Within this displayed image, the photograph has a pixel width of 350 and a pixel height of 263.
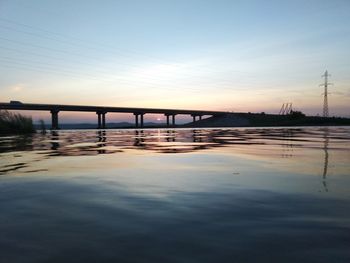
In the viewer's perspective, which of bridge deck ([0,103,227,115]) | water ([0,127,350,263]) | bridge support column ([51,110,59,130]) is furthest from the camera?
bridge support column ([51,110,59,130])

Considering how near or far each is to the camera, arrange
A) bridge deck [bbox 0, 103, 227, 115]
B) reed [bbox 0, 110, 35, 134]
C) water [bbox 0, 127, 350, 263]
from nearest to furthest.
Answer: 1. water [bbox 0, 127, 350, 263]
2. reed [bbox 0, 110, 35, 134]
3. bridge deck [bbox 0, 103, 227, 115]

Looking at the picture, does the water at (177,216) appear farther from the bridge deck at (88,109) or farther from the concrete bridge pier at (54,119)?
the concrete bridge pier at (54,119)

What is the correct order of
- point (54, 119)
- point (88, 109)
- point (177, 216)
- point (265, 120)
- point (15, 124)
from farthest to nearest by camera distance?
point (265, 120) < point (88, 109) < point (54, 119) < point (15, 124) < point (177, 216)


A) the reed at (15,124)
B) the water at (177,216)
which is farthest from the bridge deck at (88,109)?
the water at (177,216)

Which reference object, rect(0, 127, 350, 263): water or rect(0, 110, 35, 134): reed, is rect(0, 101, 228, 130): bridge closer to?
rect(0, 110, 35, 134): reed

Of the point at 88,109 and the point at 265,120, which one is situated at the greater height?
the point at 88,109

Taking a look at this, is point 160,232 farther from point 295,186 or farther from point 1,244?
point 295,186

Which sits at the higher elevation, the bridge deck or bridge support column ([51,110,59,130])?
the bridge deck

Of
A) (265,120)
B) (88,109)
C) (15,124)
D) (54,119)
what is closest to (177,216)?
(15,124)

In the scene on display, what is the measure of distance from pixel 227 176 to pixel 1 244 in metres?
6.38

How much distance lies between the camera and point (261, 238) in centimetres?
440

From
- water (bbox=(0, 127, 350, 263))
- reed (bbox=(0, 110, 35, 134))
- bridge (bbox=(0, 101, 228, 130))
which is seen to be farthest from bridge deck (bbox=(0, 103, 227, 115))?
water (bbox=(0, 127, 350, 263))

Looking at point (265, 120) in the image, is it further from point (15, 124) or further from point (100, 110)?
point (15, 124)

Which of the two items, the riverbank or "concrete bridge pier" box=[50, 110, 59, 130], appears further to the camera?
"concrete bridge pier" box=[50, 110, 59, 130]
